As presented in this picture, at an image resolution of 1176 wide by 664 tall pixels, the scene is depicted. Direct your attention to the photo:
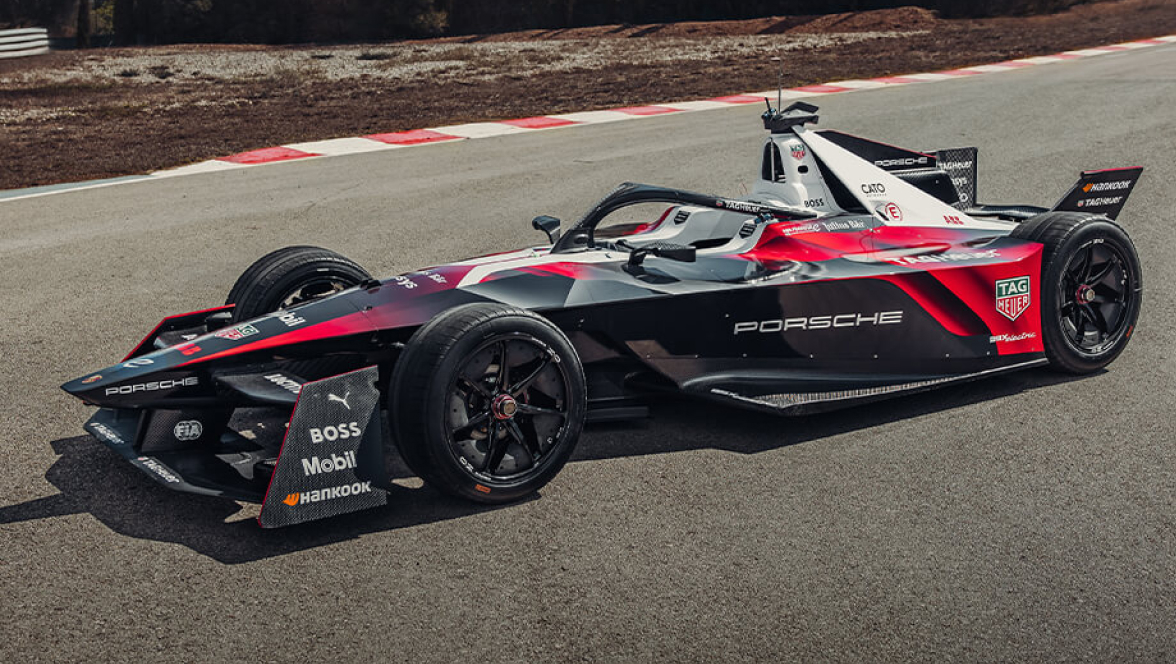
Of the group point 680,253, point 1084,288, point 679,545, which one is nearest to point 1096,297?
point 1084,288

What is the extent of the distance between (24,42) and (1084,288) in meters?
38.1

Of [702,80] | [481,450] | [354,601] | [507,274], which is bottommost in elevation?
[354,601]

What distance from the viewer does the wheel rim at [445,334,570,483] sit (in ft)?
16.1

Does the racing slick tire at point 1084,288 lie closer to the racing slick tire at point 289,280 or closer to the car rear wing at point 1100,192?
the car rear wing at point 1100,192

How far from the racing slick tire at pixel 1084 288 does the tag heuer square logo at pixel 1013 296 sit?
0.11 metres

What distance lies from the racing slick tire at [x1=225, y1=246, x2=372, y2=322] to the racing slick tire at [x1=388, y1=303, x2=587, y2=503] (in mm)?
1369

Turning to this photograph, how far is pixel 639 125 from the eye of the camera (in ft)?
55.5

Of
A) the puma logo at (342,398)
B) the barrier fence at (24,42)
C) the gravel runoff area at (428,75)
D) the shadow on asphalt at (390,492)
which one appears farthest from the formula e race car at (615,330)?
the barrier fence at (24,42)

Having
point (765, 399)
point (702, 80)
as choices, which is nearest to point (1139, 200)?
point (765, 399)

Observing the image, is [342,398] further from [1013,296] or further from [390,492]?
[1013,296]

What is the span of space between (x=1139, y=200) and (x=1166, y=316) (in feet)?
12.8

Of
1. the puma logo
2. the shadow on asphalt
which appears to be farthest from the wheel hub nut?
the puma logo

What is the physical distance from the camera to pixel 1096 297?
6762 millimetres

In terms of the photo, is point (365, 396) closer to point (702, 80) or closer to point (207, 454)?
point (207, 454)
